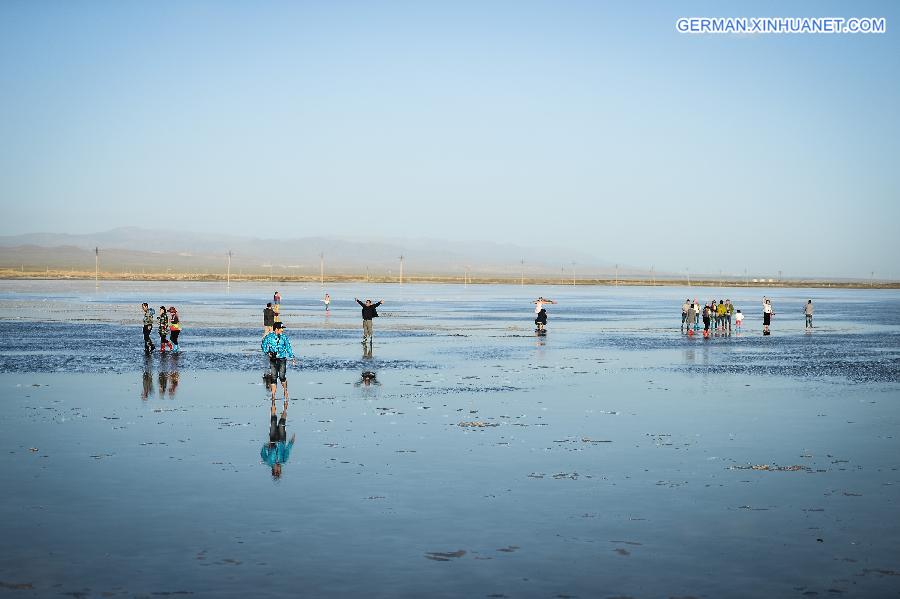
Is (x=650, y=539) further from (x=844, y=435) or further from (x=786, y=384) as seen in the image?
(x=786, y=384)

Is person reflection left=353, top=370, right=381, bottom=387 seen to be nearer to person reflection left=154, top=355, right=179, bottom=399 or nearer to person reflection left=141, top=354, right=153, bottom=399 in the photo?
person reflection left=154, top=355, right=179, bottom=399

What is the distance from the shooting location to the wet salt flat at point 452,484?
949 centimetres

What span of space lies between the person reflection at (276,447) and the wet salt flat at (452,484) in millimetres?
188

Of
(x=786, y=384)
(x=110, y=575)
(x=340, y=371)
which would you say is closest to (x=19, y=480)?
(x=110, y=575)

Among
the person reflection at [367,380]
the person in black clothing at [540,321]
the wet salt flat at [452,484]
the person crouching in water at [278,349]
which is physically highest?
the person crouching in water at [278,349]

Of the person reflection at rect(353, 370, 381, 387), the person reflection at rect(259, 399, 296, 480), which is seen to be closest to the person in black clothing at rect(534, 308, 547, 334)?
the person reflection at rect(353, 370, 381, 387)

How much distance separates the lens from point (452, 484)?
531 inches

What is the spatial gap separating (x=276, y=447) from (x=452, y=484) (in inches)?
149

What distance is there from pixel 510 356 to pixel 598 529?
79.9ft

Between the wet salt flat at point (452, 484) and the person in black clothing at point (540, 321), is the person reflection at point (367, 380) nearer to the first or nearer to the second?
the wet salt flat at point (452, 484)

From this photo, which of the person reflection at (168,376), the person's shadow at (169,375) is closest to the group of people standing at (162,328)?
the person's shadow at (169,375)

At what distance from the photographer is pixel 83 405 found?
20.9m

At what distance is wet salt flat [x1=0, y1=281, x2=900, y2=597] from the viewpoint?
374 inches

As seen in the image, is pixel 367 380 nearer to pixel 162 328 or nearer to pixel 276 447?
pixel 276 447
